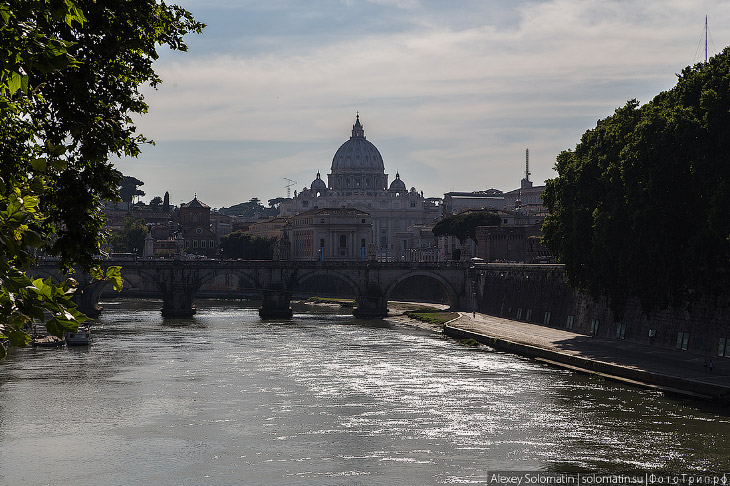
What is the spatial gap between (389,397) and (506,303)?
146 ft

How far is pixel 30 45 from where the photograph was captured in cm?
909

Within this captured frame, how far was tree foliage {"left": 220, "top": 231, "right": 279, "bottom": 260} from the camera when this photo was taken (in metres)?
159

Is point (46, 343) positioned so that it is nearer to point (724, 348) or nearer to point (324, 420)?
point (324, 420)

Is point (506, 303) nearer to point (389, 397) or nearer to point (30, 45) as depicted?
point (389, 397)

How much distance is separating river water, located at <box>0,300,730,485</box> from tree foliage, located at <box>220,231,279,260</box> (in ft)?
333

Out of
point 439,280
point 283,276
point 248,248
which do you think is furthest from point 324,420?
point 248,248

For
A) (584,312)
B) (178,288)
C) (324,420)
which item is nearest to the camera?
(324,420)

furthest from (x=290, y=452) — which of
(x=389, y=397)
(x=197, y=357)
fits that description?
(x=197, y=357)

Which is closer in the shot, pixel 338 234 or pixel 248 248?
pixel 248 248

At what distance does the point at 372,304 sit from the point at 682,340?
160 feet

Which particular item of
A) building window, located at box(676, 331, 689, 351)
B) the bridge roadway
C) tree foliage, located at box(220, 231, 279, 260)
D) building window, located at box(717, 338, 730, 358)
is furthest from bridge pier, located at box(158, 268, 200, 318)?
tree foliage, located at box(220, 231, 279, 260)

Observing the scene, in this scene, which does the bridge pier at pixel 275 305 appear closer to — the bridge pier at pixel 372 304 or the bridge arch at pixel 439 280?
the bridge pier at pixel 372 304

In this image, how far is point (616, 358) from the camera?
4841cm

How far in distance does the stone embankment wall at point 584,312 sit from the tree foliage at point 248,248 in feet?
221
